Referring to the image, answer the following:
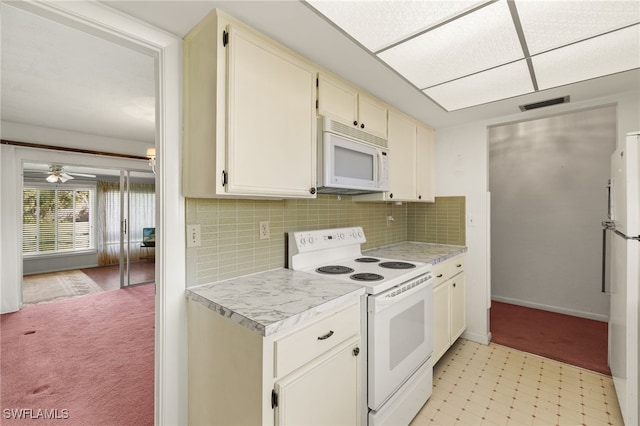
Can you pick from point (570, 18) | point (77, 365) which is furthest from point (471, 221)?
point (77, 365)

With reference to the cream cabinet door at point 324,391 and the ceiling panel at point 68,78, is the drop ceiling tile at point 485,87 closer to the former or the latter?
the cream cabinet door at point 324,391

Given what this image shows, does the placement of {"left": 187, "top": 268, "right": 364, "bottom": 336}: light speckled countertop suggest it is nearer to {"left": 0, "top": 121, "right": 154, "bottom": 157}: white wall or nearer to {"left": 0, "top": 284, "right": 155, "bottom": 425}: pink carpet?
{"left": 0, "top": 284, "right": 155, "bottom": 425}: pink carpet

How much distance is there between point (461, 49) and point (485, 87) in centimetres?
66

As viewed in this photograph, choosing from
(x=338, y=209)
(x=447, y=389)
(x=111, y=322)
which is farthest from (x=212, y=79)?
(x=111, y=322)

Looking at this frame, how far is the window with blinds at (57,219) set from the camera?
5688 mm

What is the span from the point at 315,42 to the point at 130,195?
4598mm

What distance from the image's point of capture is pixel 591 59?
5.41ft

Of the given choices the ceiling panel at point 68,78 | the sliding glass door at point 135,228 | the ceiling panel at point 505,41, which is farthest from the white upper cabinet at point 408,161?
the sliding glass door at point 135,228

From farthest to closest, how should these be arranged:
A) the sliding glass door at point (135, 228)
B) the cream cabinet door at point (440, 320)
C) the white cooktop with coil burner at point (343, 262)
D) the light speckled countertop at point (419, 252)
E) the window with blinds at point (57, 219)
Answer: the window with blinds at point (57, 219) < the sliding glass door at point (135, 228) < the light speckled countertop at point (419, 252) < the cream cabinet door at point (440, 320) < the white cooktop with coil burner at point (343, 262)

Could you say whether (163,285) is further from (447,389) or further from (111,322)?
(111,322)

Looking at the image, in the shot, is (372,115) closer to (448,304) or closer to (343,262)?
(343,262)

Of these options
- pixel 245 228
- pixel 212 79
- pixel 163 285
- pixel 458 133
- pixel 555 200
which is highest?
pixel 458 133

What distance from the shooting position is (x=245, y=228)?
68.3 inches

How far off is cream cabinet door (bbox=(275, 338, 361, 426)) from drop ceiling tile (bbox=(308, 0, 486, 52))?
149 centimetres
